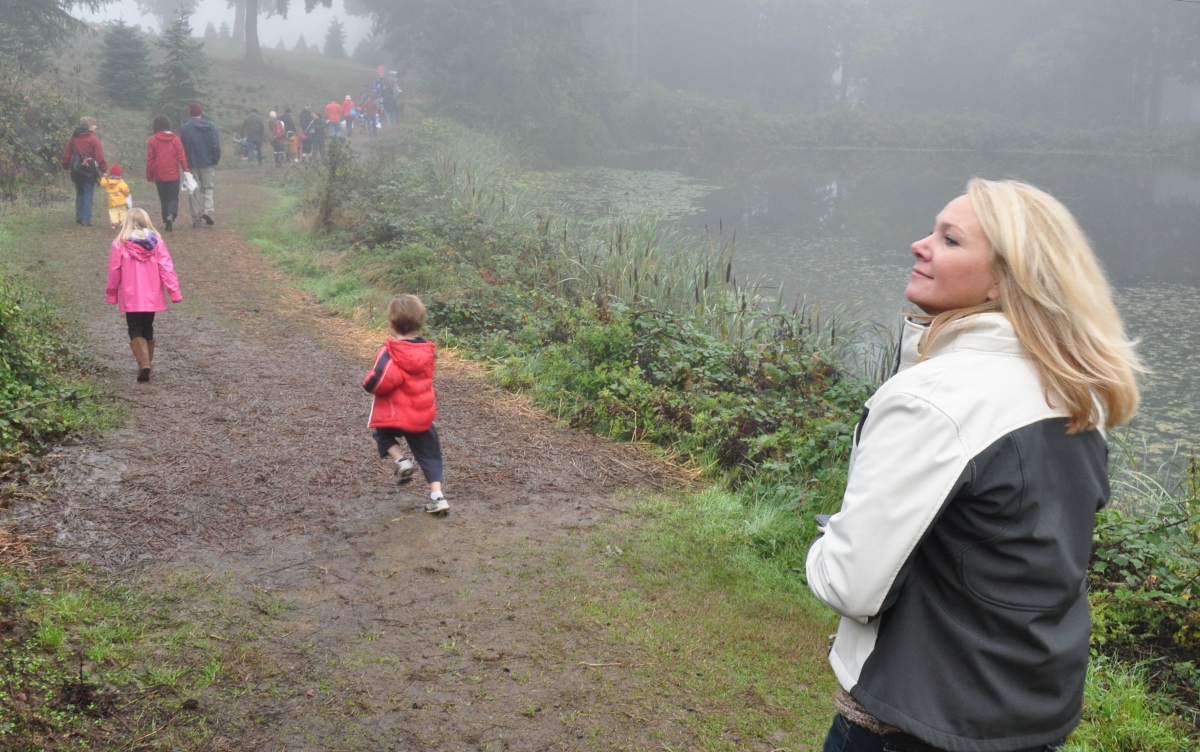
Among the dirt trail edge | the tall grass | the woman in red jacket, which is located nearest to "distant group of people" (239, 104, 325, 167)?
the woman in red jacket

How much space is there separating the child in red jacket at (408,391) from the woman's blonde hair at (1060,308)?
3676 mm

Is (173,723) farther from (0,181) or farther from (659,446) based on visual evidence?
(0,181)

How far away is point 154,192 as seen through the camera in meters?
19.9

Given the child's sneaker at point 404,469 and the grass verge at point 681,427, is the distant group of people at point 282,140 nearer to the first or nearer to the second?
the grass verge at point 681,427

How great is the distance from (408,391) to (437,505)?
0.68 metres

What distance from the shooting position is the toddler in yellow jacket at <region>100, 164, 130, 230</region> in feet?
44.1

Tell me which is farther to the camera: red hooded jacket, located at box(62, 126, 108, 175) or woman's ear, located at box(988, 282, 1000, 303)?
red hooded jacket, located at box(62, 126, 108, 175)

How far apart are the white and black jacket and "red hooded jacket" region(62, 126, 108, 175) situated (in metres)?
15.3

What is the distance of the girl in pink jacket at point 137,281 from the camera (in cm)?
756

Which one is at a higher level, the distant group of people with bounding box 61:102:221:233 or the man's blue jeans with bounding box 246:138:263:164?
the man's blue jeans with bounding box 246:138:263:164

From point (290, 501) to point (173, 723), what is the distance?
7.79 ft

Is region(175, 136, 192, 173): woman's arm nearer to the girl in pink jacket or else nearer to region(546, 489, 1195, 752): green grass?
the girl in pink jacket

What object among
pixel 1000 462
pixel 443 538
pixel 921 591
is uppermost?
pixel 1000 462

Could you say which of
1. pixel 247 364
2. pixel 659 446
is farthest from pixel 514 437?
pixel 247 364
